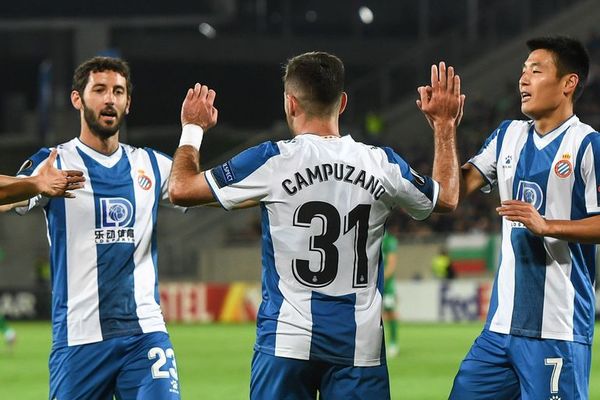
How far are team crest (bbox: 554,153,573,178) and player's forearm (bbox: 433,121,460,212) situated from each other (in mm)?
Answer: 535

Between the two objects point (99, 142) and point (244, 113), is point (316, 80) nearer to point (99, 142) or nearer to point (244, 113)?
point (99, 142)

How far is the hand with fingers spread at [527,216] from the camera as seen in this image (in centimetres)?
529

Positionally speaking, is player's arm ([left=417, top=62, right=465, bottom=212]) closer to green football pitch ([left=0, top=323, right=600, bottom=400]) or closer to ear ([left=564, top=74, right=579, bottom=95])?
ear ([left=564, top=74, right=579, bottom=95])

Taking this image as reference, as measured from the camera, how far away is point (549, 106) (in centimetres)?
578

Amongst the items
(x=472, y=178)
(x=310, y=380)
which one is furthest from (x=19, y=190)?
(x=472, y=178)

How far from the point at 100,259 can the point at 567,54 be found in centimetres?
255

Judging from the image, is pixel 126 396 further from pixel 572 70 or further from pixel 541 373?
pixel 572 70

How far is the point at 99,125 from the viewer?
634cm

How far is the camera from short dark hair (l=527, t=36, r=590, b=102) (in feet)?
18.9

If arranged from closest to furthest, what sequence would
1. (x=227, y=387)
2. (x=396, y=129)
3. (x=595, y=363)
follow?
(x=227, y=387), (x=595, y=363), (x=396, y=129)

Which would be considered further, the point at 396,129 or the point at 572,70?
the point at 396,129

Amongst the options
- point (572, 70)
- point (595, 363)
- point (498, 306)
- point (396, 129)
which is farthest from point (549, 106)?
point (396, 129)

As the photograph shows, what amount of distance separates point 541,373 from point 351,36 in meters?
32.6

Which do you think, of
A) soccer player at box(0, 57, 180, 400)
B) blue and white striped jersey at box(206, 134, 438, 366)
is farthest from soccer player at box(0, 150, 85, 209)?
blue and white striped jersey at box(206, 134, 438, 366)
